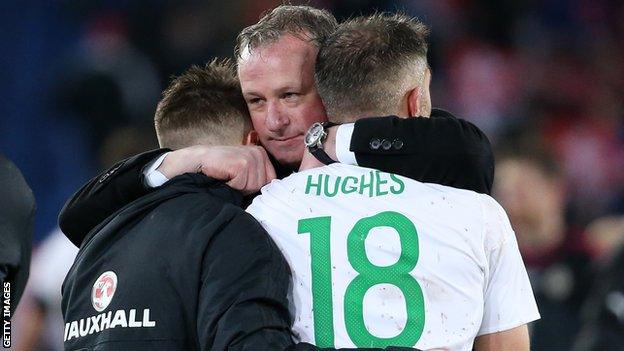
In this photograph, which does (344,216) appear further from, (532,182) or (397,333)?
(532,182)

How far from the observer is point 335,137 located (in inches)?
90.0

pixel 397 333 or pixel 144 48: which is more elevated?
pixel 144 48

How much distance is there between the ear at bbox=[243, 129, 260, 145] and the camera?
106 inches

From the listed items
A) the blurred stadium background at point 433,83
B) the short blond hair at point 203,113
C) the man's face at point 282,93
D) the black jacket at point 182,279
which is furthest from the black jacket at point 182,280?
the blurred stadium background at point 433,83

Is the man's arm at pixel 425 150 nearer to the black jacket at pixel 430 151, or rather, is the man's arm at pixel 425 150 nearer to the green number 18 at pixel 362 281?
the black jacket at pixel 430 151

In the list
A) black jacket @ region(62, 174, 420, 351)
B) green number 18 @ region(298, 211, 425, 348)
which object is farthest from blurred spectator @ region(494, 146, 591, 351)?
black jacket @ region(62, 174, 420, 351)

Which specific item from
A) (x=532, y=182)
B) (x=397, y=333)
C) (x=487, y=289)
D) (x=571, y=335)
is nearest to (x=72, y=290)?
(x=397, y=333)

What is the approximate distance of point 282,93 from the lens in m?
2.67

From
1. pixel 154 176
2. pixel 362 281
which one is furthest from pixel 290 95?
pixel 362 281

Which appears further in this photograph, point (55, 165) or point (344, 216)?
point (55, 165)

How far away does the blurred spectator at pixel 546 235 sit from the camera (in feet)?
15.6

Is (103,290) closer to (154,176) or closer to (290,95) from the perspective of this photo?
(154,176)

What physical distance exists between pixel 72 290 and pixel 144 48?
11.9 ft

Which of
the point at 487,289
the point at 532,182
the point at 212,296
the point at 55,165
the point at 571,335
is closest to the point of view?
the point at 212,296
